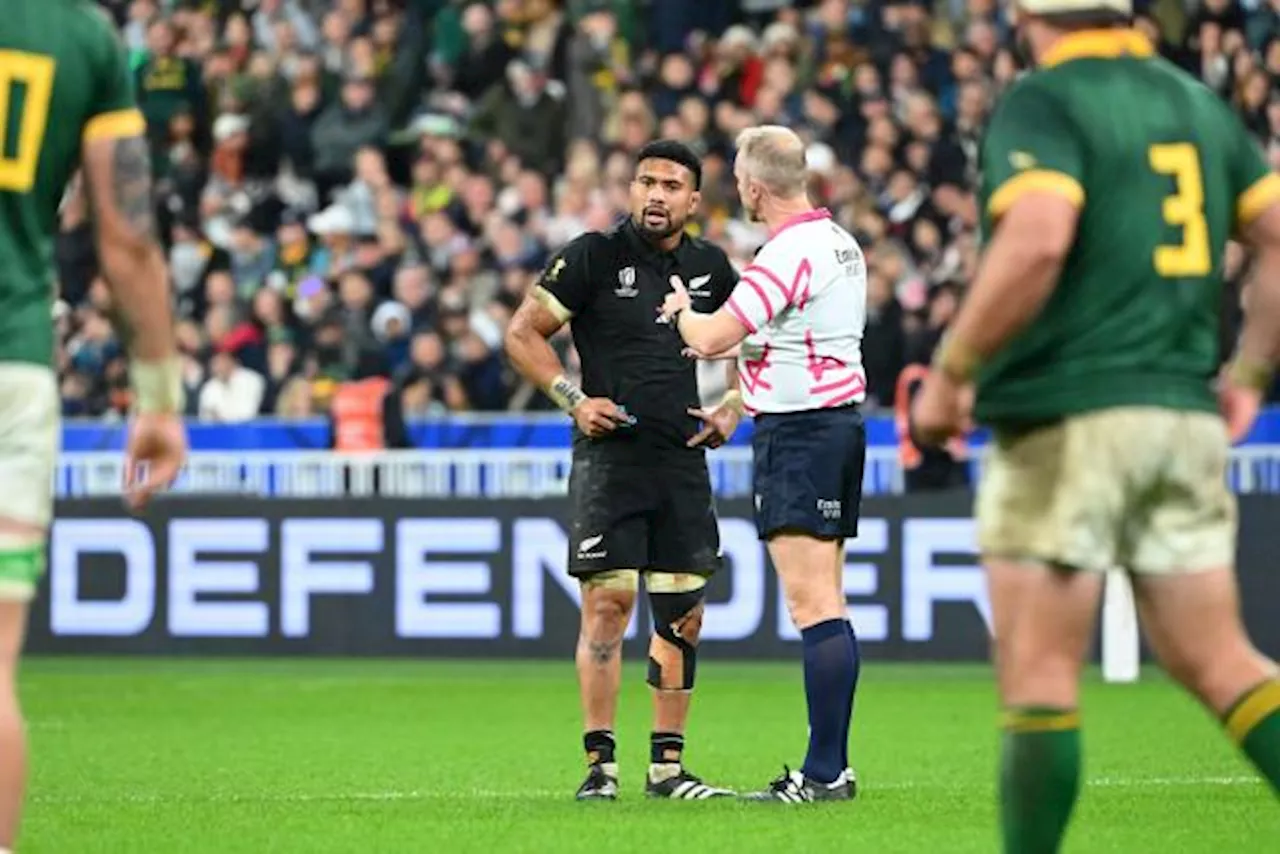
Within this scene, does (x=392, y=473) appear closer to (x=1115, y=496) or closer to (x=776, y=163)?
(x=776, y=163)

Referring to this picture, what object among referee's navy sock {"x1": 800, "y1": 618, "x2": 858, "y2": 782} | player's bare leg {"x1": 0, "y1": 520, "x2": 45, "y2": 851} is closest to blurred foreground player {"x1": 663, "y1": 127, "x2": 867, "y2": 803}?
referee's navy sock {"x1": 800, "y1": 618, "x2": 858, "y2": 782}

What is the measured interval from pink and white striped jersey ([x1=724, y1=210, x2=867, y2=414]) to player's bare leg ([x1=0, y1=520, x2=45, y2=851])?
433 cm

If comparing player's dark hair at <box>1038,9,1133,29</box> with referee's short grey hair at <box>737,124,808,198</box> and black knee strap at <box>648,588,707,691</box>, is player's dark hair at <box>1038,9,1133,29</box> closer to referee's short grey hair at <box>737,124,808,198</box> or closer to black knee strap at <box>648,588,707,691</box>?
referee's short grey hair at <box>737,124,808,198</box>

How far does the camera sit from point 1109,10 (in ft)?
23.3

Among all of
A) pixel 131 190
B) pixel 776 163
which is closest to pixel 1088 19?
pixel 131 190

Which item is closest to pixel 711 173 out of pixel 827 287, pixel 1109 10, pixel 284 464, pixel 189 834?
pixel 284 464

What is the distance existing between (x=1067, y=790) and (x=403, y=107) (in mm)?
20034

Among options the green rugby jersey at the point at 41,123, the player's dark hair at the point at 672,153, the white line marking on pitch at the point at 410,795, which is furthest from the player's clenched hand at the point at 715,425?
the green rugby jersey at the point at 41,123

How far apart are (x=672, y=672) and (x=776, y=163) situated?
197 centimetres

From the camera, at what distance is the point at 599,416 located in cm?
1120

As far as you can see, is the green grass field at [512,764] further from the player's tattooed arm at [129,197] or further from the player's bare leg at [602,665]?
the player's tattooed arm at [129,197]

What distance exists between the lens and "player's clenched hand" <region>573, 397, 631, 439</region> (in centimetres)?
1120

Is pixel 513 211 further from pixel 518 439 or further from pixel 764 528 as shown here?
pixel 764 528

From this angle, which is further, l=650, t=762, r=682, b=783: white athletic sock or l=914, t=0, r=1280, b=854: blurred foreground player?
l=650, t=762, r=682, b=783: white athletic sock
